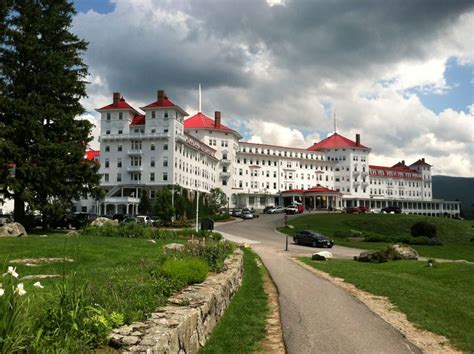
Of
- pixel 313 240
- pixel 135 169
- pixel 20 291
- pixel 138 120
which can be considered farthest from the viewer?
pixel 138 120

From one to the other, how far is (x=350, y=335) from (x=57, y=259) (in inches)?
430

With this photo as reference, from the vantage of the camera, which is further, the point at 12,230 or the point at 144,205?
the point at 144,205

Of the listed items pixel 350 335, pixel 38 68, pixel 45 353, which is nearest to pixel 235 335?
pixel 350 335

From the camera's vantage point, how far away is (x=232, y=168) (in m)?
111

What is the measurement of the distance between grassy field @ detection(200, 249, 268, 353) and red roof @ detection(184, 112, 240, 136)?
93.8 metres

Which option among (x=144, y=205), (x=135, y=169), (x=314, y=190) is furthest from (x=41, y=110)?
(x=314, y=190)

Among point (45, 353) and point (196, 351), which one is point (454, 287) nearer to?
point (196, 351)

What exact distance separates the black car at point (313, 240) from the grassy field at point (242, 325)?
2615 cm

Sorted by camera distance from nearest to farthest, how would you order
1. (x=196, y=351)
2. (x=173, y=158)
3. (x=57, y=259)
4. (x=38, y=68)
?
(x=196, y=351), (x=57, y=259), (x=38, y=68), (x=173, y=158)

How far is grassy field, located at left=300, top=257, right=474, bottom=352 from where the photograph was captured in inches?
384

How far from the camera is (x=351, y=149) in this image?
438 feet

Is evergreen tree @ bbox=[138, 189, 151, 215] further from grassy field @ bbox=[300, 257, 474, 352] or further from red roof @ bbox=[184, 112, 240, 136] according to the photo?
grassy field @ bbox=[300, 257, 474, 352]

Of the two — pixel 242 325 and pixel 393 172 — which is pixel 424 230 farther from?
pixel 393 172

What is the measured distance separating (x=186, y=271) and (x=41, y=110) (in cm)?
2890
